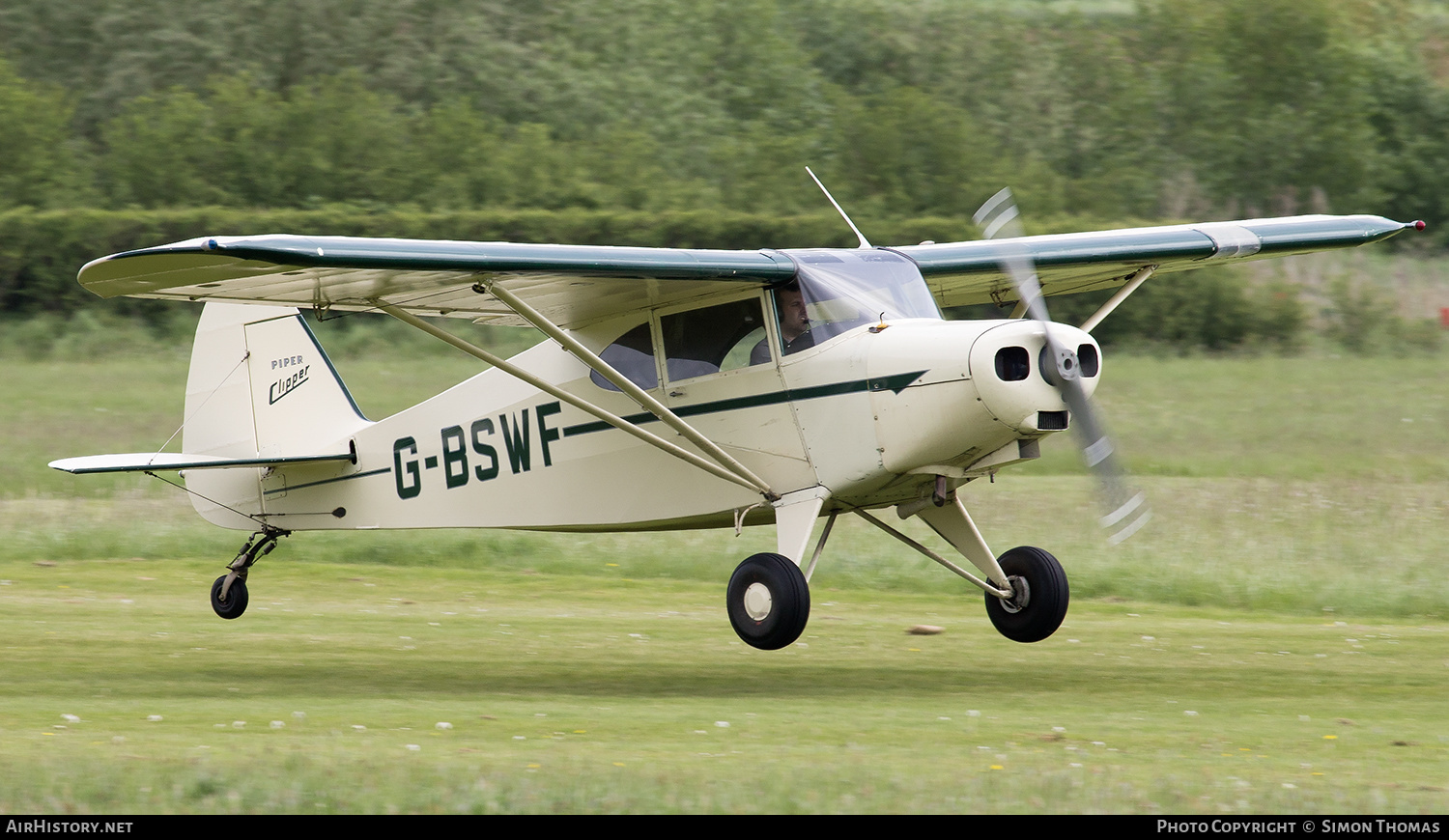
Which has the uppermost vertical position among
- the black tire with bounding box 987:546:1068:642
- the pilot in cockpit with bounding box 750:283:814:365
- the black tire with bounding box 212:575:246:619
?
the pilot in cockpit with bounding box 750:283:814:365

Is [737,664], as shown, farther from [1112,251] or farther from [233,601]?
[233,601]

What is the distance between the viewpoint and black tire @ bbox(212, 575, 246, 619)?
13.1 metres

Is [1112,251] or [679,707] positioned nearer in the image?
[679,707]

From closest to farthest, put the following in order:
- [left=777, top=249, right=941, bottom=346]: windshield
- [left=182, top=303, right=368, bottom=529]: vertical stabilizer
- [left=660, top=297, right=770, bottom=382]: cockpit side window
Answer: [left=777, top=249, right=941, bottom=346]: windshield < [left=660, top=297, right=770, bottom=382]: cockpit side window < [left=182, top=303, right=368, bottom=529]: vertical stabilizer

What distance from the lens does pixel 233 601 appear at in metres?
13.1

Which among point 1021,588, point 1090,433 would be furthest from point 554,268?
point 1021,588

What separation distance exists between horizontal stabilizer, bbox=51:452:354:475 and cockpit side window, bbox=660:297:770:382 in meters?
3.28

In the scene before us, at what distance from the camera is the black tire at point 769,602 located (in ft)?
31.2

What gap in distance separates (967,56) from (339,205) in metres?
27.7

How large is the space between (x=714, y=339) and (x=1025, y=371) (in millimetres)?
2338

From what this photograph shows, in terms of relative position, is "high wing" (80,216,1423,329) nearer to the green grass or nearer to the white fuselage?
the white fuselage

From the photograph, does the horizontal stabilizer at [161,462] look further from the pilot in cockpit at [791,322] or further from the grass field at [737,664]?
the pilot in cockpit at [791,322]

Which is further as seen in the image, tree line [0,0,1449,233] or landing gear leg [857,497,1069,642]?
tree line [0,0,1449,233]

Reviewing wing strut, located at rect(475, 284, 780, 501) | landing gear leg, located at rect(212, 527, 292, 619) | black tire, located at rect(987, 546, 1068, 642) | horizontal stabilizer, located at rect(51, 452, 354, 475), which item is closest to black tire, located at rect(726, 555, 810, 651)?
wing strut, located at rect(475, 284, 780, 501)
